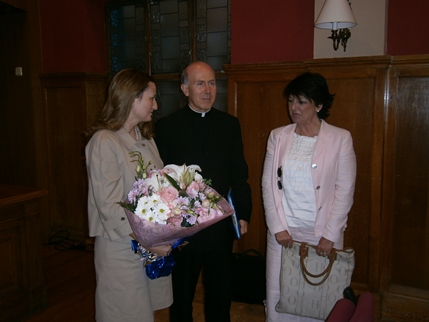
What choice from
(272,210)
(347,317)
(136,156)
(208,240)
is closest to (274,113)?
(272,210)

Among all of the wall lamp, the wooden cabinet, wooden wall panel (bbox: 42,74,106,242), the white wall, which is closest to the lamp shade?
the wall lamp

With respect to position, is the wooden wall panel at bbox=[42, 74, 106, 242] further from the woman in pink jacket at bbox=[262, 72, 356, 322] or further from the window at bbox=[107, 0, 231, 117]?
the woman in pink jacket at bbox=[262, 72, 356, 322]

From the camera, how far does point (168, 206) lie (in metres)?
1.55

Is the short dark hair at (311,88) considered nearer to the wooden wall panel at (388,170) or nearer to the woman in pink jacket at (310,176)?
the woman in pink jacket at (310,176)

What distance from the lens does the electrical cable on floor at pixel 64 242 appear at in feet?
14.8

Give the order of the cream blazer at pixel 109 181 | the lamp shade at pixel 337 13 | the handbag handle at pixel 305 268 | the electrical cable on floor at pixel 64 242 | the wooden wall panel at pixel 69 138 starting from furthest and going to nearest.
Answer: the electrical cable on floor at pixel 64 242, the wooden wall panel at pixel 69 138, the lamp shade at pixel 337 13, the handbag handle at pixel 305 268, the cream blazer at pixel 109 181

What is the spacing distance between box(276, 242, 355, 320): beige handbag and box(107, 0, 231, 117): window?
6.47 feet

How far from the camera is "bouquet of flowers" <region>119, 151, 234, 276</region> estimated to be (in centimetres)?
155

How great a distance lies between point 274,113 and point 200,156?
3.92ft

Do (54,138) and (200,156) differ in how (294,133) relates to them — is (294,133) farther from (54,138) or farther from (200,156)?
(54,138)

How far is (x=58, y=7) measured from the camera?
14.2ft

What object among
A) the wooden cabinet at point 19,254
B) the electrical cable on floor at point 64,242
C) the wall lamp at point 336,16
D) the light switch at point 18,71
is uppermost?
the wall lamp at point 336,16

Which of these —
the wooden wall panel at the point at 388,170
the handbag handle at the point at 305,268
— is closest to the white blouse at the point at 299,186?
the handbag handle at the point at 305,268

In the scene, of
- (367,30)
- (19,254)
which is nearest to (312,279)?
(367,30)
